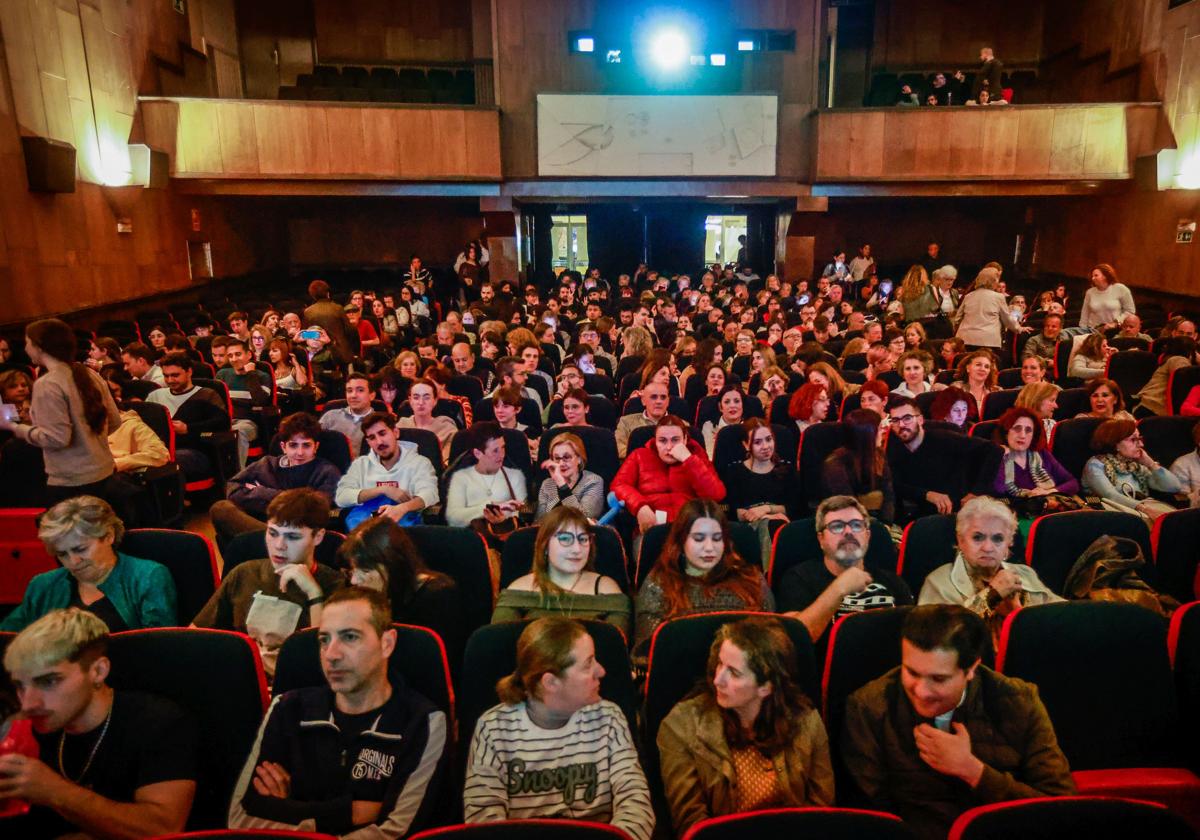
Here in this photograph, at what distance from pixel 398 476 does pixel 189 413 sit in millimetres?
1843

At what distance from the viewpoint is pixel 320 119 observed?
1057cm

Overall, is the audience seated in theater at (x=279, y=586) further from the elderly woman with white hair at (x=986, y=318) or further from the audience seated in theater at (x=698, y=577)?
the elderly woman with white hair at (x=986, y=318)

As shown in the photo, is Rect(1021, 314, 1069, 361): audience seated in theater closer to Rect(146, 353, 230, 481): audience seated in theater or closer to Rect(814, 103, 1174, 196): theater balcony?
Rect(814, 103, 1174, 196): theater balcony

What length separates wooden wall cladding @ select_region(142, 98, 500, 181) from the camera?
10383 mm

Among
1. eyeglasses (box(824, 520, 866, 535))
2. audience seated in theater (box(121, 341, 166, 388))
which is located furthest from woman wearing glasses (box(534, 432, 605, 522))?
audience seated in theater (box(121, 341, 166, 388))

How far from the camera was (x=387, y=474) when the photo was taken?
3.70m

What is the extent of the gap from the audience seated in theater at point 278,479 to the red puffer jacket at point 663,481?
131 centimetres

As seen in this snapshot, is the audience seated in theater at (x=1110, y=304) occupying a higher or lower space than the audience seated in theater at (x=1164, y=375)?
higher

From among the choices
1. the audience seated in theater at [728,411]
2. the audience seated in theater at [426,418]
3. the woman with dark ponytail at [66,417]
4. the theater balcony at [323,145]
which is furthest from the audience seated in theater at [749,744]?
the theater balcony at [323,145]

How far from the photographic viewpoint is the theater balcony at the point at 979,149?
1061cm

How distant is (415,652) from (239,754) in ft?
1.64

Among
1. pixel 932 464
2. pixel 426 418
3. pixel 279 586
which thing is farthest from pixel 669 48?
pixel 279 586

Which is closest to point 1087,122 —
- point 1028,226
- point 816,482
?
point 1028,226

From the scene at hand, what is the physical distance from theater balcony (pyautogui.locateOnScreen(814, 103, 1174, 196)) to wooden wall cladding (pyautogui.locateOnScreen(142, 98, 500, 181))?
4839 mm
